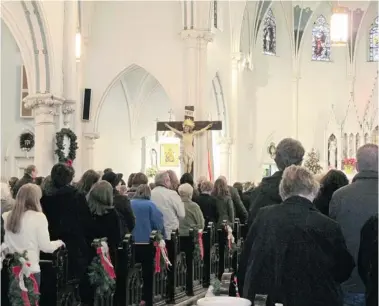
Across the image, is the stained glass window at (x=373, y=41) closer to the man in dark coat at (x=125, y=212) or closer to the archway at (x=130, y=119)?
the archway at (x=130, y=119)

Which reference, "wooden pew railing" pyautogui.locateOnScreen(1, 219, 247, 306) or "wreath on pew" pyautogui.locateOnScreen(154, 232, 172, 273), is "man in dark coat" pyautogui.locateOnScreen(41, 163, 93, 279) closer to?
"wooden pew railing" pyautogui.locateOnScreen(1, 219, 247, 306)

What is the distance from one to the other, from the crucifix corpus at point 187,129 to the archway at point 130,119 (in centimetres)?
578

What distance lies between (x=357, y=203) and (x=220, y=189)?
246 inches

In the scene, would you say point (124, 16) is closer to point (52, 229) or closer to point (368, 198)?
point (52, 229)

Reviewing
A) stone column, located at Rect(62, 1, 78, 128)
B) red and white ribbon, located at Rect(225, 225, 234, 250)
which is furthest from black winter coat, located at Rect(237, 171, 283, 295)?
stone column, located at Rect(62, 1, 78, 128)

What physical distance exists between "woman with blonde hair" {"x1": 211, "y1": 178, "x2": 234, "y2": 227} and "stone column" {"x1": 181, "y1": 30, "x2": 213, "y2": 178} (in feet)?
34.3

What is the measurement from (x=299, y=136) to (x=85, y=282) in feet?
83.7

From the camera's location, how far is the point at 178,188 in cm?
1095

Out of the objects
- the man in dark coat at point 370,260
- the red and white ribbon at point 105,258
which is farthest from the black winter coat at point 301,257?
the red and white ribbon at point 105,258

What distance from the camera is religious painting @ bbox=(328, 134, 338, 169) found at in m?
30.8

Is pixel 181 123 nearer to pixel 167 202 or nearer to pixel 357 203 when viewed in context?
pixel 167 202

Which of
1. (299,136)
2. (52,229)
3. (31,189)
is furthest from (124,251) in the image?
(299,136)

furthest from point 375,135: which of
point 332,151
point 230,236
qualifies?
point 230,236

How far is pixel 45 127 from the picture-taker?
17484 millimetres
